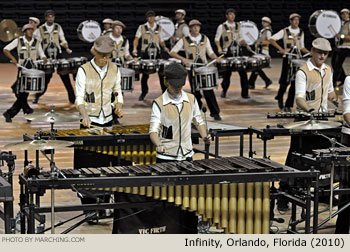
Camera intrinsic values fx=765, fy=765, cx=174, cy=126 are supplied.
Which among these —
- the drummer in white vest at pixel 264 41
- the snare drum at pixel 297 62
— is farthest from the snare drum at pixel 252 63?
the drummer in white vest at pixel 264 41

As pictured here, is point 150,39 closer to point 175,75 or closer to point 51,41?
point 51,41

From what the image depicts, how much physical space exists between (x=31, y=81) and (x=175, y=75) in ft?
21.0

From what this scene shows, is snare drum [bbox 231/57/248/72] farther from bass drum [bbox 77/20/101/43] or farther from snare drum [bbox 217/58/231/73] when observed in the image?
bass drum [bbox 77/20/101/43]

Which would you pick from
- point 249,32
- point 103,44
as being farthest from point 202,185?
point 249,32

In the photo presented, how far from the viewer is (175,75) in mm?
5930

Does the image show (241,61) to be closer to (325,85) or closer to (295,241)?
(325,85)

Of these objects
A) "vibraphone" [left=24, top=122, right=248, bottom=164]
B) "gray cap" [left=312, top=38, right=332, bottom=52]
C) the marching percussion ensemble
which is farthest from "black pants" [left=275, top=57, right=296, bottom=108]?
"vibraphone" [left=24, top=122, right=248, bottom=164]

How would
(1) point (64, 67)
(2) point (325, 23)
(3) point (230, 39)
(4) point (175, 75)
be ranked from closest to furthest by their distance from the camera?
(4) point (175, 75) → (1) point (64, 67) → (2) point (325, 23) → (3) point (230, 39)

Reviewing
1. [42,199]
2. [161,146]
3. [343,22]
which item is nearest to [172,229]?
[161,146]

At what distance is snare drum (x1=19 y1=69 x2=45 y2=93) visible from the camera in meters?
11.9

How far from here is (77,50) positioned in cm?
2025

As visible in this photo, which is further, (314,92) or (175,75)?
(314,92)

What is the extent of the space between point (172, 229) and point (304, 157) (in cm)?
117

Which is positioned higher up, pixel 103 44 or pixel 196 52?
pixel 103 44
